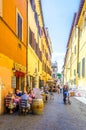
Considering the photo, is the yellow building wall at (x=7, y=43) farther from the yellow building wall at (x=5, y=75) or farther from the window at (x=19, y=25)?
the window at (x=19, y=25)

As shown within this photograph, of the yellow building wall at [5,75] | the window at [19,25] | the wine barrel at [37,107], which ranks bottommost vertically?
the wine barrel at [37,107]

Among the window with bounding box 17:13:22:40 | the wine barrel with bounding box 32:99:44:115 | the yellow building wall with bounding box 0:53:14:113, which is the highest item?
the window with bounding box 17:13:22:40

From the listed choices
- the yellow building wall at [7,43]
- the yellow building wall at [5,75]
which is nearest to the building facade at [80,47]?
the yellow building wall at [7,43]

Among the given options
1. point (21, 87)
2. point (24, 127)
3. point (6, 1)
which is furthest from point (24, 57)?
point (24, 127)

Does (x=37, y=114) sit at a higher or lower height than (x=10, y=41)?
lower

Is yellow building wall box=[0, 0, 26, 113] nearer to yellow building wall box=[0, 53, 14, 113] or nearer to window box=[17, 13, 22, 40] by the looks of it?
yellow building wall box=[0, 53, 14, 113]

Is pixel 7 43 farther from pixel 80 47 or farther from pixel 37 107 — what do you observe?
pixel 80 47

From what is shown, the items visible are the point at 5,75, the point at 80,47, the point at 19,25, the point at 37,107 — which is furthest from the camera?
the point at 80,47

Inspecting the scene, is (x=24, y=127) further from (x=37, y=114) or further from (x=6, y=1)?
(x=6, y=1)

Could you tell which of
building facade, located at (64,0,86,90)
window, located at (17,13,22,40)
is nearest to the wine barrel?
window, located at (17,13,22,40)

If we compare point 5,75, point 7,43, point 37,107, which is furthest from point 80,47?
point 5,75

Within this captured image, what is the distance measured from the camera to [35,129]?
37.1 feet

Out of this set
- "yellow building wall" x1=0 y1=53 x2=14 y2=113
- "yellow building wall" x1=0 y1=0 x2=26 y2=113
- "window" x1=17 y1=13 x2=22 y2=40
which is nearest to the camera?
"yellow building wall" x1=0 y1=53 x2=14 y2=113

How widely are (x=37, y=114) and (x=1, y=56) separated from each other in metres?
3.50
